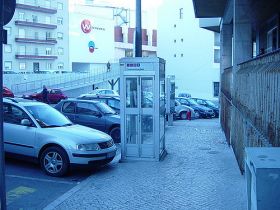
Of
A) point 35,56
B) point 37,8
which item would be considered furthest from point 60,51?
point 37,8

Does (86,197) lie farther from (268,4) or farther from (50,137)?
(268,4)

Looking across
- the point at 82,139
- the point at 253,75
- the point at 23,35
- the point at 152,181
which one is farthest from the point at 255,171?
the point at 23,35

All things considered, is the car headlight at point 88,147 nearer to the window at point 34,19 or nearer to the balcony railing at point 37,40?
the balcony railing at point 37,40

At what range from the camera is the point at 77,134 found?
9.46m

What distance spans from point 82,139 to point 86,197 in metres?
2.01

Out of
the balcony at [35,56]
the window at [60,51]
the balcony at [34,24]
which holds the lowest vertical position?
the balcony at [35,56]

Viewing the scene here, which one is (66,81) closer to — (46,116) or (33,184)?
(46,116)

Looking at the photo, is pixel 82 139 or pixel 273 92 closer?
pixel 273 92

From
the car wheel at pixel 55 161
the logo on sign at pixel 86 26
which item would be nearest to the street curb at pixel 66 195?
the car wheel at pixel 55 161

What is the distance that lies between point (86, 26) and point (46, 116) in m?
65.8

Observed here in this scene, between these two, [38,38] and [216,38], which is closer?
[216,38]

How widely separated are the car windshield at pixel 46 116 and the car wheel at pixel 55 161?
752 millimetres

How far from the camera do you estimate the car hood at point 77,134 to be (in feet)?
30.3

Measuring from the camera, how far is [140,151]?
10844mm
